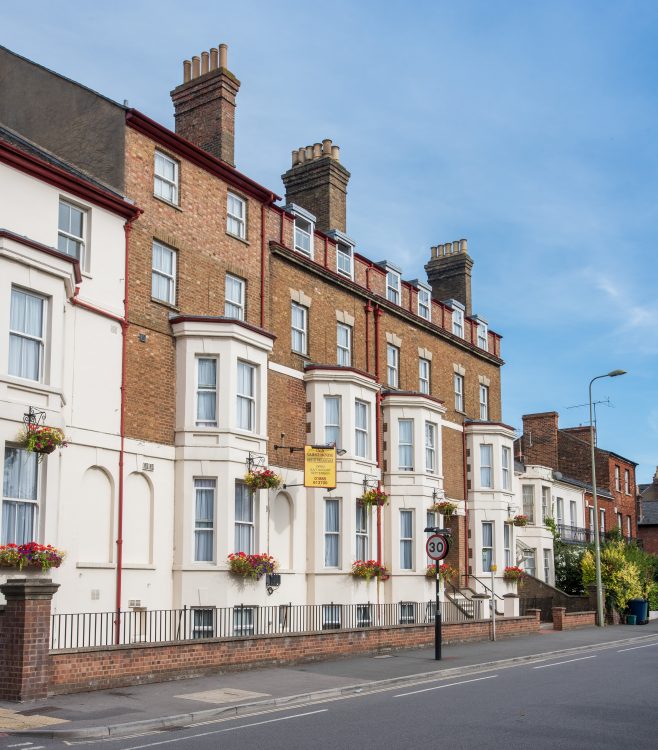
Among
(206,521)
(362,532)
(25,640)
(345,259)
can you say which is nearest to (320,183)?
(345,259)

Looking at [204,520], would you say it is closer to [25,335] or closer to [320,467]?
[320,467]

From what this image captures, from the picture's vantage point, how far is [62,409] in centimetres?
2033

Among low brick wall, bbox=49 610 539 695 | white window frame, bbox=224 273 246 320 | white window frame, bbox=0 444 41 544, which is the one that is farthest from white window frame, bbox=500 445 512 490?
white window frame, bbox=0 444 41 544

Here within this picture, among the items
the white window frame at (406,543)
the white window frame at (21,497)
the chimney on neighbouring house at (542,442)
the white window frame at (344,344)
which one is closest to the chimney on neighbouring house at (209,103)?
the white window frame at (344,344)

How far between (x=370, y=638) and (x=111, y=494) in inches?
293

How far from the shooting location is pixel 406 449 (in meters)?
32.3

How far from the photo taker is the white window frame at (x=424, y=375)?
35.1 metres

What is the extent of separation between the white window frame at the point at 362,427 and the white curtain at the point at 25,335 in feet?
40.0

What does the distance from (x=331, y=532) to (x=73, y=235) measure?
11.4 m

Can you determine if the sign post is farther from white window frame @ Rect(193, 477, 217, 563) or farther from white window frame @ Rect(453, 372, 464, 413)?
white window frame @ Rect(453, 372, 464, 413)

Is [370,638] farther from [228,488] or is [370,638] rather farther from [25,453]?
[25,453]

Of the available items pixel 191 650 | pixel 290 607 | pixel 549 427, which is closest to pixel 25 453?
pixel 191 650

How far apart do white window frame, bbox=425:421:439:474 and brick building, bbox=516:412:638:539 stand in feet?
73.9

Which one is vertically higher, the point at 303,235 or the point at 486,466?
the point at 303,235
